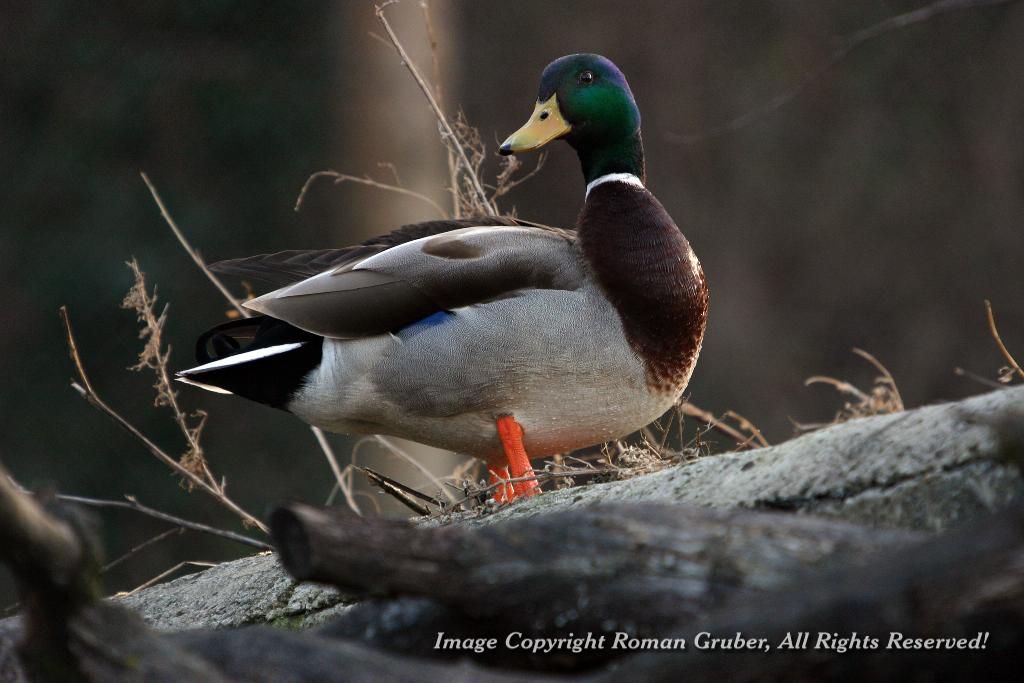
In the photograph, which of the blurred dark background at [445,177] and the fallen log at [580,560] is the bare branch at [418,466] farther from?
the blurred dark background at [445,177]

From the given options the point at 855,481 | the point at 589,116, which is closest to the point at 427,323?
the point at 589,116

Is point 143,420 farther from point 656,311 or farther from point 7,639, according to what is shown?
point 7,639

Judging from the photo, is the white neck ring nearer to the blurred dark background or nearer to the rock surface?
the rock surface

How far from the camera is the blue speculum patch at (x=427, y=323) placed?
9.58ft

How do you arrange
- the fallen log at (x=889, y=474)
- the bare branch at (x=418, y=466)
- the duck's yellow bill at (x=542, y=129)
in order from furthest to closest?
the duck's yellow bill at (x=542, y=129), the bare branch at (x=418, y=466), the fallen log at (x=889, y=474)

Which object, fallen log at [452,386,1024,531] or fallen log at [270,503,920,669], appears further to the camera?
fallen log at [452,386,1024,531]

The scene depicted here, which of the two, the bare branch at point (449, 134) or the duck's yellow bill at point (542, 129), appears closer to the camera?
the duck's yellow bill at point (542, 129)

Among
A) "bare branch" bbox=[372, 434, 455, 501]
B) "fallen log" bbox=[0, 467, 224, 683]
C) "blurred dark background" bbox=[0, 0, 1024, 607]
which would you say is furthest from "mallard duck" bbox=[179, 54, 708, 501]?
"blurred dark background" bbox=[0, 0, 1024, 607]

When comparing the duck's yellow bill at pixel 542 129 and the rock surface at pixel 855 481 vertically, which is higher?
the duck's yellow bill at pixel 542 129

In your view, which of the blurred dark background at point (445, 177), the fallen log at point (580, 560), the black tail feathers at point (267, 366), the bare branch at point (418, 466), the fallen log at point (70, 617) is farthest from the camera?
the blurred dark background at point (445, 177)

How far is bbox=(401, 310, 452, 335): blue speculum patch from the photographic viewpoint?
9.58 ft

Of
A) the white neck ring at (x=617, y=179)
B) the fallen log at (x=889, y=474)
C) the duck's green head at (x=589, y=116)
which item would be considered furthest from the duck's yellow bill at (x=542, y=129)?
the fallen log at (x=889, y=474)

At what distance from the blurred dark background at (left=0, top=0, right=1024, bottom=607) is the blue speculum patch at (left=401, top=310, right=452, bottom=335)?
336 cm

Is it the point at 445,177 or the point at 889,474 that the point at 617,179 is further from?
the point at 445,177
